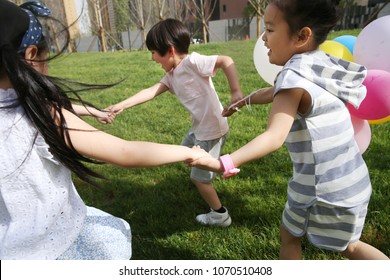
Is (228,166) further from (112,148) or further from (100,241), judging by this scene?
(100,241)

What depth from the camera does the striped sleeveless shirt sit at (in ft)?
4.15

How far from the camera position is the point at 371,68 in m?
1.82

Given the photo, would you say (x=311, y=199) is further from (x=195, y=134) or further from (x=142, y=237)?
(x=142, y=237)

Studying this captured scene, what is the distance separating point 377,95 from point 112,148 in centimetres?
122

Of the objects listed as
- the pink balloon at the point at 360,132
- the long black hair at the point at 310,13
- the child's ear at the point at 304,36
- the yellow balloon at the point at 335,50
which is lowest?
the pink balloon at the point at 360,132

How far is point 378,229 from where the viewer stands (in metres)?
2.00

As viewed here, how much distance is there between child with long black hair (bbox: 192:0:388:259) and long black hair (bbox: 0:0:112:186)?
462mm

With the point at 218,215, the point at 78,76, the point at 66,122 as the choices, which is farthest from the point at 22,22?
the point at 78,76

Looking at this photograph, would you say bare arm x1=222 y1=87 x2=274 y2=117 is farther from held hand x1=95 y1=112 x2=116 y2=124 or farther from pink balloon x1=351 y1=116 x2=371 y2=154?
held hand x1=95 y1=112 x2=116 y2=124

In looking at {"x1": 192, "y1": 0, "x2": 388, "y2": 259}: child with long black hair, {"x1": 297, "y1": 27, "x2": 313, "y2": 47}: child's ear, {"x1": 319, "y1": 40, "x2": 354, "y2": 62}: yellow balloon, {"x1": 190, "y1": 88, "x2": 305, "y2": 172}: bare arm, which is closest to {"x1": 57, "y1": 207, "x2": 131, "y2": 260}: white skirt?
{"x1": 192, "y1": 0, "x2": 388, "y2": 259}: child with long black hair

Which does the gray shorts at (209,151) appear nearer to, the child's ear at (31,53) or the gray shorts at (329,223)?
the gray shorts at (329,223)

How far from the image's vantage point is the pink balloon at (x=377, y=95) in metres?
1.62

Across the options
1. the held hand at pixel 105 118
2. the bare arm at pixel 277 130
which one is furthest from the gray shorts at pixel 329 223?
the held hand at pixel 105 118

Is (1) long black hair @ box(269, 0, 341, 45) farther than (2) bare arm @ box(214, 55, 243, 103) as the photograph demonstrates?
No
